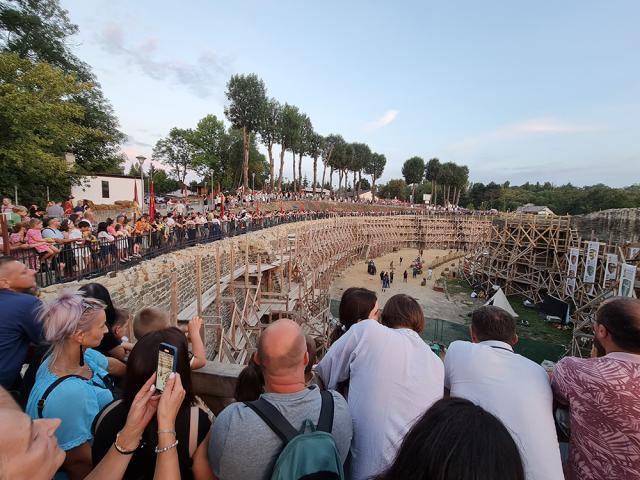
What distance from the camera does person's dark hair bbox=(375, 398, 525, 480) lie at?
0.89 metres

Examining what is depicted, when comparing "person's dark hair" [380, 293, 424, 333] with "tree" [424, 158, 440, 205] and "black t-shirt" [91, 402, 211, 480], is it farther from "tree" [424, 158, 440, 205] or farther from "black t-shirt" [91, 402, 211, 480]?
"tree" [424, 158, 440, 205]

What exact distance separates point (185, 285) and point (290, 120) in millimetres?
36863

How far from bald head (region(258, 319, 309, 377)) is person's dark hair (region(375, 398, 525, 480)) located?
72 cm

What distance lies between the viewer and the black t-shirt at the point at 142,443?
1547 millimetres

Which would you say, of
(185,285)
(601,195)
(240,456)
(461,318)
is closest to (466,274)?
(461,318)

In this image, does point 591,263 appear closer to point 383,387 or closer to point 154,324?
point 383,387

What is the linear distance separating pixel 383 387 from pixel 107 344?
2.39 metres

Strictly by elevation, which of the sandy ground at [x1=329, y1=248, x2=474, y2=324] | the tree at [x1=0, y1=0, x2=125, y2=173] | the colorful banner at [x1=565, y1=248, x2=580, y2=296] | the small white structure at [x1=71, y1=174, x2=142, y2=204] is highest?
the tree at [x1=0, y1=0, x2=125, y2=173]

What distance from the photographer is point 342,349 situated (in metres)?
2.18

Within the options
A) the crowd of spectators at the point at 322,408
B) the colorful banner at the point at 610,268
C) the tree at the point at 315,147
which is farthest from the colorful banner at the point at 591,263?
the tree at the point at 315,147

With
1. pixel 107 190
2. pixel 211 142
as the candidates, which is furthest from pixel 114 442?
pixel 211 142

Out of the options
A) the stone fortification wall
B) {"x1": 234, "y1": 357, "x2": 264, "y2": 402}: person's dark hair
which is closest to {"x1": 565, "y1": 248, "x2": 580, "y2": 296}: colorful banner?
the stone fortification wall

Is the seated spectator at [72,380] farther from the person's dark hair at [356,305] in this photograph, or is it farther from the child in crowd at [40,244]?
the child in crowd at [40,244]

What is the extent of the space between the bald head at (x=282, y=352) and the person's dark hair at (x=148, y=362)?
1.36 feet
